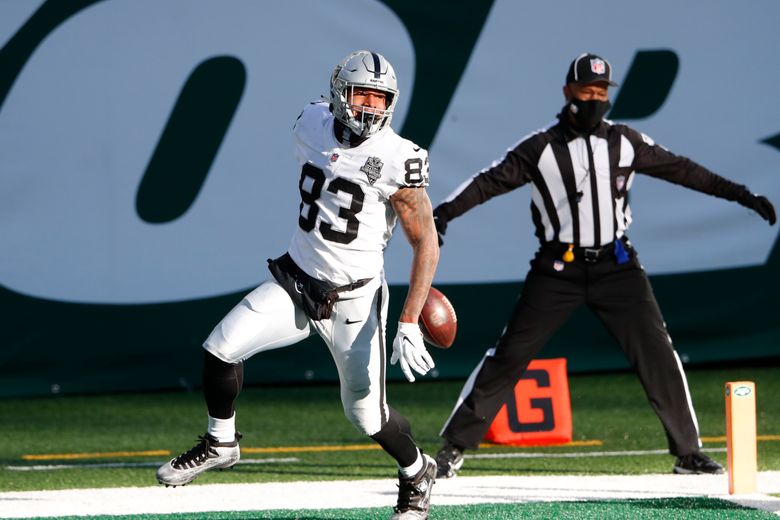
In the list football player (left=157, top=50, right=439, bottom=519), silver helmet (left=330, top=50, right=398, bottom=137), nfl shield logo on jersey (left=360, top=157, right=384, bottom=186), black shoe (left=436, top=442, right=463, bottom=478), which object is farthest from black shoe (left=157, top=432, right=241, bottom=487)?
black shoe (left=436, top=442, right=463, bottom=478)

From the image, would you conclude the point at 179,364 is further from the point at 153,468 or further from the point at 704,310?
the point at 704,310

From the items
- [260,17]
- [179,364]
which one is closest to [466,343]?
[179,364]

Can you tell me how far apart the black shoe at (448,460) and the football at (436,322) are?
130 cm

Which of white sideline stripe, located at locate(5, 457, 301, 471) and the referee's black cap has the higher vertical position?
the referee's black cap

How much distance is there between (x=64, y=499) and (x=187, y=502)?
1.63 ft

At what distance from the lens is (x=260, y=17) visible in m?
Result: 9.53

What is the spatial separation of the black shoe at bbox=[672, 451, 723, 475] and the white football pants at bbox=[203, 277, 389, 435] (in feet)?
6.23

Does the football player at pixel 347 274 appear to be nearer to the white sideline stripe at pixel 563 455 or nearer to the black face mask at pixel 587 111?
the black face mask at pixel 587 111

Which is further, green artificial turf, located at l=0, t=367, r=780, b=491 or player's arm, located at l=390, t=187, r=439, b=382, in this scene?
green artificial turf, located at l=0, t=367, r=780, b=491

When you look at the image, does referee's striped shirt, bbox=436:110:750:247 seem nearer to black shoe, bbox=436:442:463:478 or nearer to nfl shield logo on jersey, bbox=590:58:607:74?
nfl shield logo on jersey, bbox=590:58:607:74

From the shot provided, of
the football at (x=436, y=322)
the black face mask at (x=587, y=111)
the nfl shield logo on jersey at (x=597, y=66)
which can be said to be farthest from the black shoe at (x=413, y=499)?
the nfl shield logo on jersey at (x=597, y=66)

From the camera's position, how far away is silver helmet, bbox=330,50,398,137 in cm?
490

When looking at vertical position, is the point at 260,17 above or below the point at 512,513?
above

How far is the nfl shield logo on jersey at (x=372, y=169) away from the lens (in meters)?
4.92
